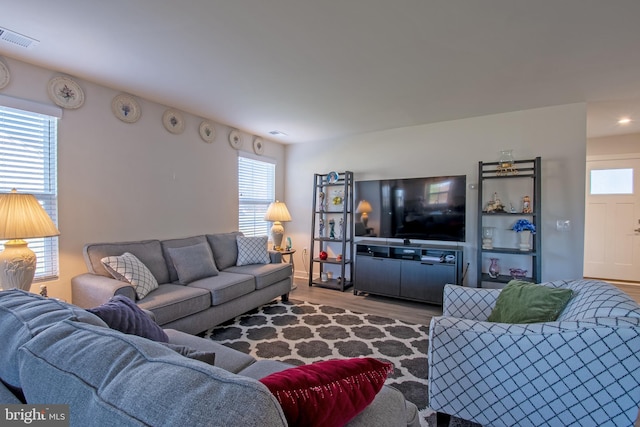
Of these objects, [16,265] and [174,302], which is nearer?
[16,265]

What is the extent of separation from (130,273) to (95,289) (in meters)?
Result: 0.27

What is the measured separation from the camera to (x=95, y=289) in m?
2.47

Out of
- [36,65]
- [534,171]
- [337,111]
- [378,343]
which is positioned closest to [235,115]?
[337,111]

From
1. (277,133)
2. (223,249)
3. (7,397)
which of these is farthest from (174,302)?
(277,133)

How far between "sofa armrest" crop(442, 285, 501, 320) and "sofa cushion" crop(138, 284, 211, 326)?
209 centimetres

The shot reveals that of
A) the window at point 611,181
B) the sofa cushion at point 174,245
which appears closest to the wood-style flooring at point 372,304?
the sofa cushion at point 174,245

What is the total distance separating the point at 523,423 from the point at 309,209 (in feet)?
13.7

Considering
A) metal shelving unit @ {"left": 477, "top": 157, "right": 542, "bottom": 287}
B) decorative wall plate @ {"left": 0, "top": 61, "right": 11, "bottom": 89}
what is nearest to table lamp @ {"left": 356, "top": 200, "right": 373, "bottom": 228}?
metal shelving unit @ {"left": 477, "top": 157, "right": 542, "bottom": 287}

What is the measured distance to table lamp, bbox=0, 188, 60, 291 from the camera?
6.57 feet

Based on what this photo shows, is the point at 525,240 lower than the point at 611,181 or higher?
lower

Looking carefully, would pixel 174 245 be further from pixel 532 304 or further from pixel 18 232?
pixel 532 304

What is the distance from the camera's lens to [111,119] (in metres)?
3.07

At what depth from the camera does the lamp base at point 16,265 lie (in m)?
2.07

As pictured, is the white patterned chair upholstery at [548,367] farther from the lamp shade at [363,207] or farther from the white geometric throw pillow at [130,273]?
the lamp shade at [363,207]
